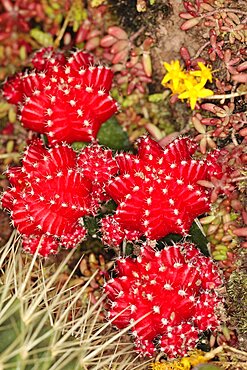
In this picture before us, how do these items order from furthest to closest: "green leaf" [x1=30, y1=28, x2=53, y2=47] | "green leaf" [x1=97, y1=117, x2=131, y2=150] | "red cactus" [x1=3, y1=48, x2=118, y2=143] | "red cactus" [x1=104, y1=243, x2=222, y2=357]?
"green leaf" [x1=30, y1=28, x2=53, y2=47] → "green leaf" [x1=97, y1=117, x2=131, y2=150] → "red cactus" [x1=3, y1=48, x2=118, y2=143] → "red cactus" [x1=104, y1=243, x2=222, y2=357]

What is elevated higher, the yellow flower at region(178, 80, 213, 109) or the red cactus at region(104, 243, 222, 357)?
the yellow flower at region(178, 80, 213, 109)

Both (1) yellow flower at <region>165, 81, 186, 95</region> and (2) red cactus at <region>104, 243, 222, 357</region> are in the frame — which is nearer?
(2) red cactus at <region>104, 243, 222, 357</region>

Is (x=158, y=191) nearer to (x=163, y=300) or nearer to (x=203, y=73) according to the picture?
(x=163, y=300)

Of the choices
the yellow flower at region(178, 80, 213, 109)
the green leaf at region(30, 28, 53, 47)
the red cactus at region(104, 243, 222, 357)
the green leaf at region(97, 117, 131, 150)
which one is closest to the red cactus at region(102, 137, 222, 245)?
the red cactus at region(104, 243, 222, 357)

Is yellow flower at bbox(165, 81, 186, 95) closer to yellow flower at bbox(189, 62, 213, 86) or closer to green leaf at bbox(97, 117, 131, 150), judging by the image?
yellow flower at bbox(189, 62, 213, 86)

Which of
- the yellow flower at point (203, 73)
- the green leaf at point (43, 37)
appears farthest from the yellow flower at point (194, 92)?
the green leaf at point (43, 37)

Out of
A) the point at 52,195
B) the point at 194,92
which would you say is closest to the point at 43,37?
the point at 194,92
